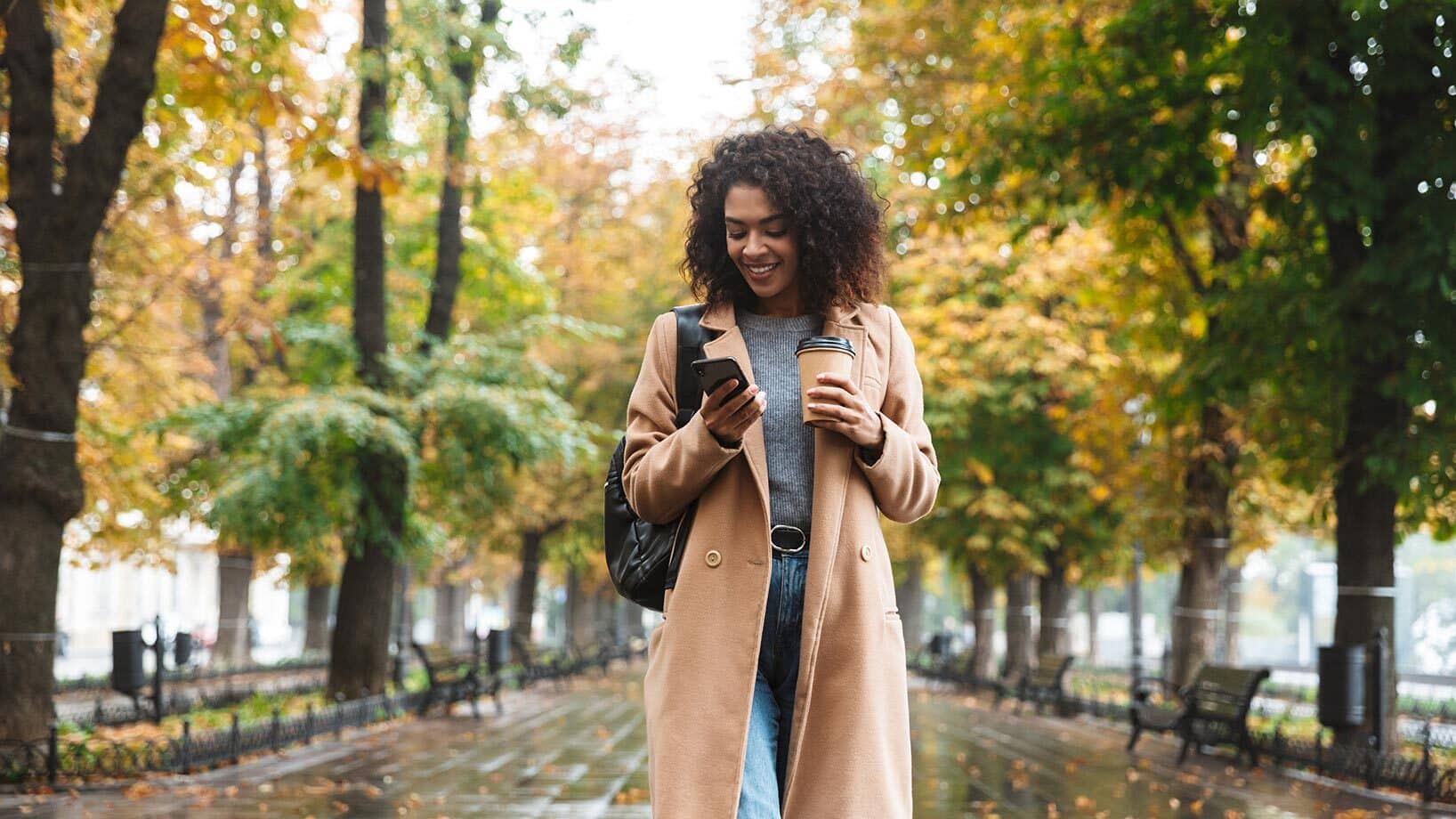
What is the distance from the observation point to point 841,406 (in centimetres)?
294

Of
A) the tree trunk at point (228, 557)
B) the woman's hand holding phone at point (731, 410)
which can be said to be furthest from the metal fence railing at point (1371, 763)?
the tree trunk at point (228, 557)

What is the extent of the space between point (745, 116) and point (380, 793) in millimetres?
15127

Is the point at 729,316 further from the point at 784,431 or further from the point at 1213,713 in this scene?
the point at 1213,713

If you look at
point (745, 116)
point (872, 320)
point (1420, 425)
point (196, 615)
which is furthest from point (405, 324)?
point (196, 615)

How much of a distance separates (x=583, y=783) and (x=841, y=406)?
8.69 metres

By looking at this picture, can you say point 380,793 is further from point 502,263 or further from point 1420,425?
point 502,263

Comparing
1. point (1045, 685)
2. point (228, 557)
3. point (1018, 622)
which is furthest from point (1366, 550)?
point (228, 557)

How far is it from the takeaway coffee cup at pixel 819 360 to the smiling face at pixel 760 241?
0.26 m

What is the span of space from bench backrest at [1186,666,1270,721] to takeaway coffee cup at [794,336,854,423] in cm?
1110

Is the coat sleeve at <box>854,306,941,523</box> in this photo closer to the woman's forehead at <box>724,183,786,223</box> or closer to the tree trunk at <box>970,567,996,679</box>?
the woman's forehead at <box>724,183,786,223</box>

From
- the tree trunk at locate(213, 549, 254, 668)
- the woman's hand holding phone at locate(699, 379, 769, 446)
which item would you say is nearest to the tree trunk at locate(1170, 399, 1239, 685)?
the woman's hand holding phone at locate(699, 379, 769, 446)

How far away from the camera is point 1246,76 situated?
11523 mm

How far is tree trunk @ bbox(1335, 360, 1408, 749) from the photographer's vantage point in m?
12.2

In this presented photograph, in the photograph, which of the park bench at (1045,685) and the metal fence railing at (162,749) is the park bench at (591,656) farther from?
the metal fence railing at (162,749)
